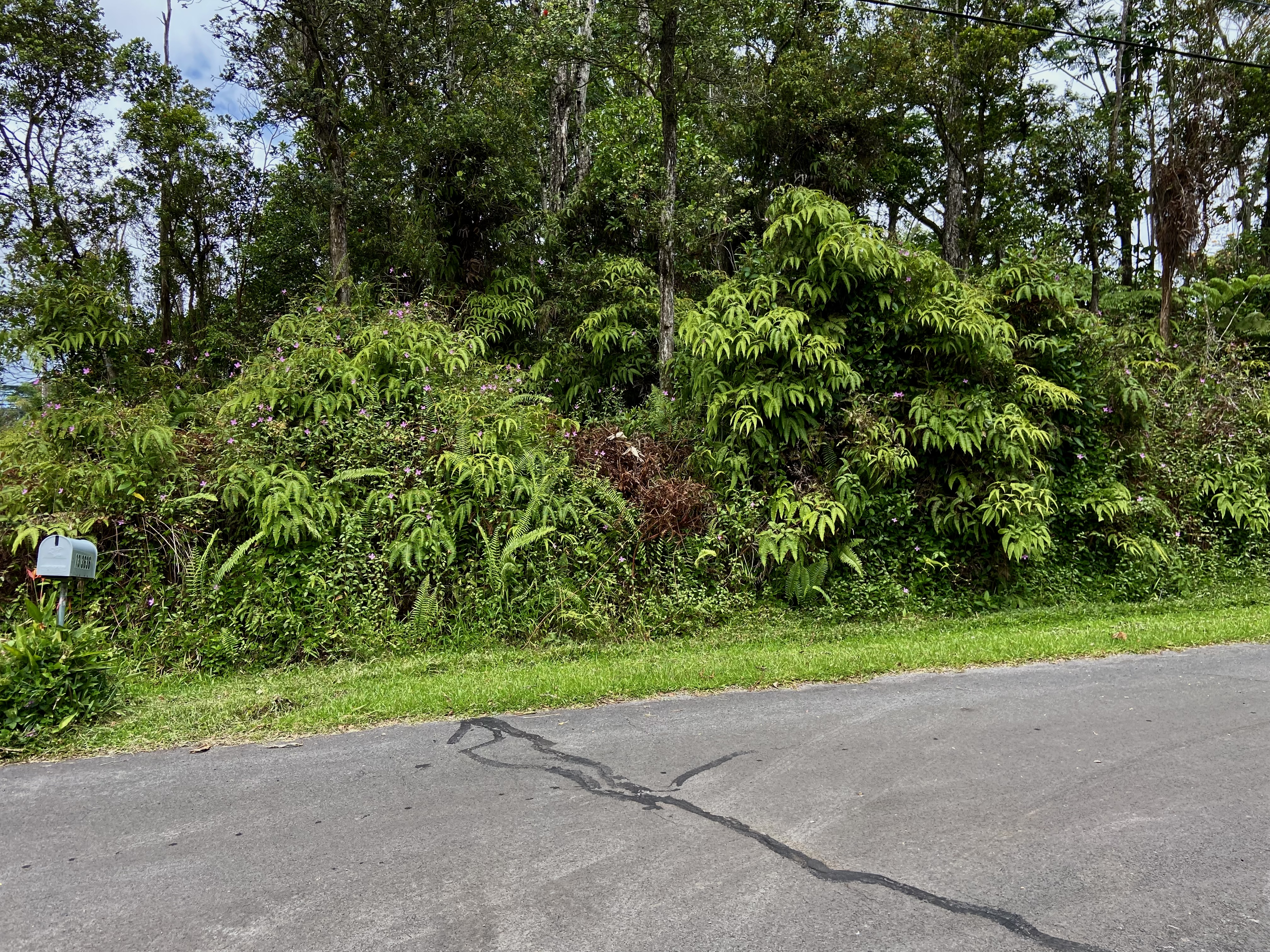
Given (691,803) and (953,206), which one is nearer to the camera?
(691,803)

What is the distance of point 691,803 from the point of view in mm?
4367

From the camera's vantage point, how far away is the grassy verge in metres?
6.00

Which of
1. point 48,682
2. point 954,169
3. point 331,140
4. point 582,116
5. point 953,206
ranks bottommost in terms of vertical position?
point 48,682

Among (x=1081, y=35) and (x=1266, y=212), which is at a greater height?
(x=1266, y=212)

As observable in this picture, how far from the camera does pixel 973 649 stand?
26.1 ft

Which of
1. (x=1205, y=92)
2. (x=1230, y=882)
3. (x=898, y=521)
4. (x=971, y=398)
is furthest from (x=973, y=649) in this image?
(x=1205, y=92)

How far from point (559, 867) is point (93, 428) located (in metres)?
8.03

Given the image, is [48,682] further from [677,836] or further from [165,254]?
[165,254]

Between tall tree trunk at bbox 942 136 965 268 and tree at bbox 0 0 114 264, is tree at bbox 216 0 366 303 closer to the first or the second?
tree at bbox 0 0 114 264

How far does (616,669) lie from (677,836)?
335 cm

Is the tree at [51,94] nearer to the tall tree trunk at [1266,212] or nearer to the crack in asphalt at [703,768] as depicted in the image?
the crack in asphalt at [703,768]

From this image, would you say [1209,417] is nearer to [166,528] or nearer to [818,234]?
[818,234]

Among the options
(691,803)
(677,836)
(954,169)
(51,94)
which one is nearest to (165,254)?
(51,94)

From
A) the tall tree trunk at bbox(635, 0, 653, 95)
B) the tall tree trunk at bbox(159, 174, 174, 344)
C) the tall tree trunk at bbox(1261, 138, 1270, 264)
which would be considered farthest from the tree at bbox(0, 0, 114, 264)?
the tall tree trunk at bbox(1261, 138, 1270, 264)
